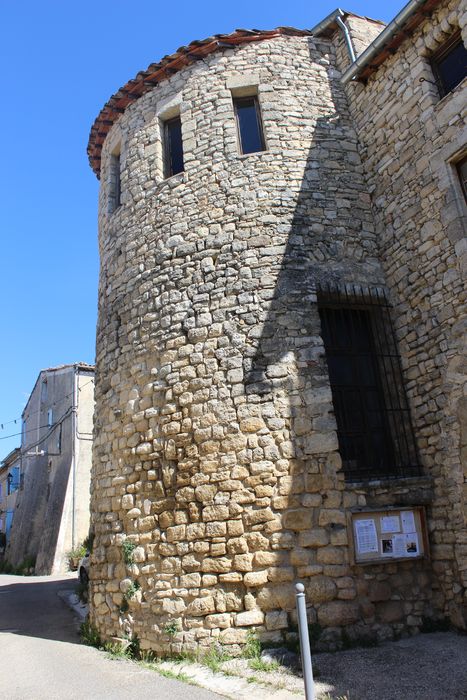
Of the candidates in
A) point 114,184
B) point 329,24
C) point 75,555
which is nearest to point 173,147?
point 114,184

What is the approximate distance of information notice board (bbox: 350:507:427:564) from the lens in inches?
207

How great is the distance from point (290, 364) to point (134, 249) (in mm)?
3069

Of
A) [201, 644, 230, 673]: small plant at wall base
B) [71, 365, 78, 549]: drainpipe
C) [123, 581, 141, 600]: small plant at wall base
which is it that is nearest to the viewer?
[201, 644, 230, 673]: small plant at wall base

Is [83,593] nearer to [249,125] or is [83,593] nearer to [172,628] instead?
[172,628]

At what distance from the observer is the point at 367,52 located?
22.7ft

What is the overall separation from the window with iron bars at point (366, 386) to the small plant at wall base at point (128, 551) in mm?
2649

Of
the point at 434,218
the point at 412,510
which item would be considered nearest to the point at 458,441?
the point at 412,510

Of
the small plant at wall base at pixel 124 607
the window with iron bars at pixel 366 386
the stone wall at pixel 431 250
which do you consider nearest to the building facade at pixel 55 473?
the small plant at wall base at pixel 124 607

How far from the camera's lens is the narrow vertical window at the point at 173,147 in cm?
765

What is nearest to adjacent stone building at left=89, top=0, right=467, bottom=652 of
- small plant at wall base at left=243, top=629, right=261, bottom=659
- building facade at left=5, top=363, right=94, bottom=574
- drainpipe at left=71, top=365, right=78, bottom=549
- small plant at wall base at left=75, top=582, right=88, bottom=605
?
small plant at wall base at left=243, top=629, right=261, bottom=659

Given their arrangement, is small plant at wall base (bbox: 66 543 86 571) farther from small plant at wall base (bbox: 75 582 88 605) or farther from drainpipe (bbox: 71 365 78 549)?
small plant at wall base (bbox: 75 582 88 605)

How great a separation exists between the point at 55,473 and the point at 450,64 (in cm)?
1763

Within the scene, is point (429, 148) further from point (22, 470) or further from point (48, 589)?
point (22, 470)

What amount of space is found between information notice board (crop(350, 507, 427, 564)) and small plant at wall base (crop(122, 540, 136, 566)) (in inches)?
100
